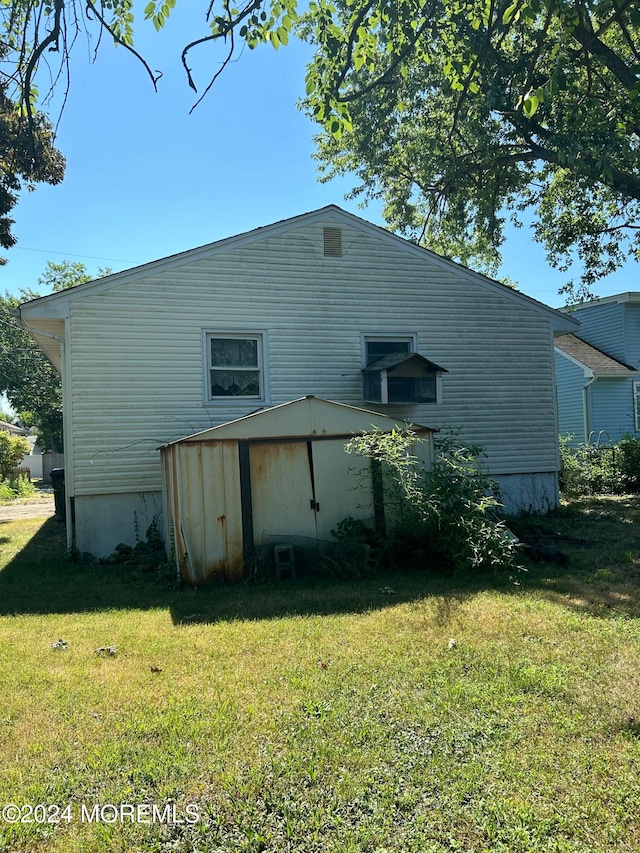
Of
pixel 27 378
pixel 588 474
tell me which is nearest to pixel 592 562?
pixel 588 474

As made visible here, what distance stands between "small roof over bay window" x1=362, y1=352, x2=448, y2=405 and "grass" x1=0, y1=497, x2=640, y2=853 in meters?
4.77

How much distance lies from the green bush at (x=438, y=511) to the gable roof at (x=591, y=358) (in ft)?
40.7

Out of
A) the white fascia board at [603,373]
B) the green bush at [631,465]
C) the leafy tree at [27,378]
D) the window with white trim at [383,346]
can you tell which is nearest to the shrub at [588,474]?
the green bush at [631,465]

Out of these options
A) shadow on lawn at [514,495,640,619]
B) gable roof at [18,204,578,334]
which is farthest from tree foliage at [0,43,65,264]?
shadow on lawn at [514,495,640,619]

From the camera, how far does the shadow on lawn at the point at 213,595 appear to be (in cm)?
565

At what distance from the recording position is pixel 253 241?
998 centimetres

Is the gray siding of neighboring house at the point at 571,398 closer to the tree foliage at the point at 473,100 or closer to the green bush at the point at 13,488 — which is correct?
the tree foliage at the point at 473,100

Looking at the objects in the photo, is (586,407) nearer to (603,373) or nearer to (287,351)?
(603,373)

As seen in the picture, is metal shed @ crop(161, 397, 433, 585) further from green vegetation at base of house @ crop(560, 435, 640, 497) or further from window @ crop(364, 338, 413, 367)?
green vegetation at base of house @ crop(560, 435, 640, 497)

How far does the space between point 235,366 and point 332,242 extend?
9.80 ft

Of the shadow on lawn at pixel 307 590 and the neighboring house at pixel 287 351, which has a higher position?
the neighboring house at pixel 287 351

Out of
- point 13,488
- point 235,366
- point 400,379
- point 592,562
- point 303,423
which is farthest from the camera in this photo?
point 13,488

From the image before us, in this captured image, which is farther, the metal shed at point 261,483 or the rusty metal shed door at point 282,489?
the rusty metal shed door at point 282,489

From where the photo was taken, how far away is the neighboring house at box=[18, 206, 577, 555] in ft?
29.7
